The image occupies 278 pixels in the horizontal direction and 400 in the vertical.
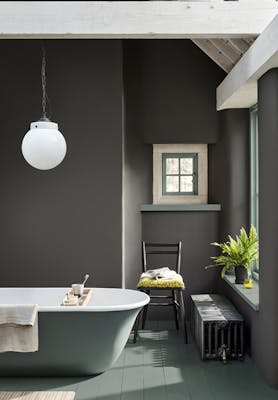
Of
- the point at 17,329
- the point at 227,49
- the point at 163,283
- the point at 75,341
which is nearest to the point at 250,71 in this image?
the point at 227,49

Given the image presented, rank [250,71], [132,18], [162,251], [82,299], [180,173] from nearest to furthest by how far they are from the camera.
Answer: [132,18] → [250,71] → [82,299] → [162,251] → [180,173]

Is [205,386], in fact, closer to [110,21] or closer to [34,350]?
[34,350]

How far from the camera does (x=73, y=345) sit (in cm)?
403

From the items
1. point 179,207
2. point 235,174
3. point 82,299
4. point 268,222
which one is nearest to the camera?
point 268,222

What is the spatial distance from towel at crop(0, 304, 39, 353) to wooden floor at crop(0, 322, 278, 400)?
0.35 metres

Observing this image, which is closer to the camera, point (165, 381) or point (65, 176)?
point (165, 381)

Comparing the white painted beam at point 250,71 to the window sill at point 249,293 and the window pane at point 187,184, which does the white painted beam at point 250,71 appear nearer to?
the window pane at point 187,184

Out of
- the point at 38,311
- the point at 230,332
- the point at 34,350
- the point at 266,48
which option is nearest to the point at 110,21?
the point at 266,48

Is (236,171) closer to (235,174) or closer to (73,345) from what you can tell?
(235,174)

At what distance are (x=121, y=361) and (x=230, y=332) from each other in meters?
0.98

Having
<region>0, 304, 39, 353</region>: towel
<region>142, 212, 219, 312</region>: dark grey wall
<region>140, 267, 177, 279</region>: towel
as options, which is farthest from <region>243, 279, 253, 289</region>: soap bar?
<region>0, 304, 39, 353</region>: towel

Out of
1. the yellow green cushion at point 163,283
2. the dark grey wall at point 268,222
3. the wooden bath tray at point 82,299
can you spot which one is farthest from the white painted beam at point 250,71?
the wooden bath tray at point 82,299

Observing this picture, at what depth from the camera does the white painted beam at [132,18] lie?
3.85 meters

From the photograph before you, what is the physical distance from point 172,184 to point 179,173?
0.15m
